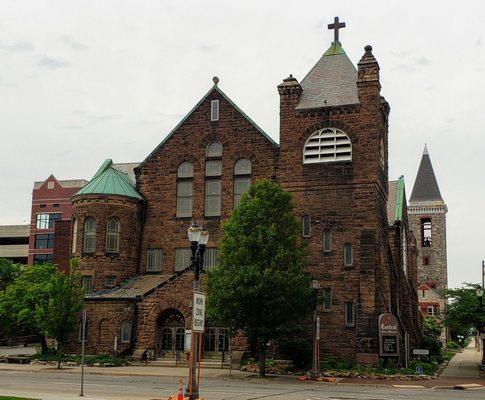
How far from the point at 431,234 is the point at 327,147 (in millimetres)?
73507

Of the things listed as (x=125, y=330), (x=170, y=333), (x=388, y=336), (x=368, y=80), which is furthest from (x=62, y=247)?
(x=388, y=336)

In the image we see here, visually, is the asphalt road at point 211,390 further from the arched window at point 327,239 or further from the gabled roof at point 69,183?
the gabled roof at point 69,183

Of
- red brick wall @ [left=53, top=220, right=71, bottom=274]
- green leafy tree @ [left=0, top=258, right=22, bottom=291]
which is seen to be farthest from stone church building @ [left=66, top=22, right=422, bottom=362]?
green leafy tree @ [left=0, top=258, right=22, bottom=291]

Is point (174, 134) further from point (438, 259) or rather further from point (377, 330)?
point (438, 259)

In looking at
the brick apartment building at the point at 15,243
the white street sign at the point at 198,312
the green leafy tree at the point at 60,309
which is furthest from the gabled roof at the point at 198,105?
the brick apartment building at the point at 15,243

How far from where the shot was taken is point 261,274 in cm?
3347

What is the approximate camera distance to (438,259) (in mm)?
110688

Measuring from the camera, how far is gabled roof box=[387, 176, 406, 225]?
47469 millimetres

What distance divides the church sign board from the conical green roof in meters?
18.7

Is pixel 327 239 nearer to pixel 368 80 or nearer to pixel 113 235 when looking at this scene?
pixel 368 80

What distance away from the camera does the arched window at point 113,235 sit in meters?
46.4

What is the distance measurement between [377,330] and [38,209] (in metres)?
70.7

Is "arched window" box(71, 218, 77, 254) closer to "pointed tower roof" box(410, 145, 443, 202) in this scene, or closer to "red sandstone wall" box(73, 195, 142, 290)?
"red sandstone wall" box(73, 195, 142, 290)

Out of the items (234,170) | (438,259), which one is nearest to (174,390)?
(234,170)
